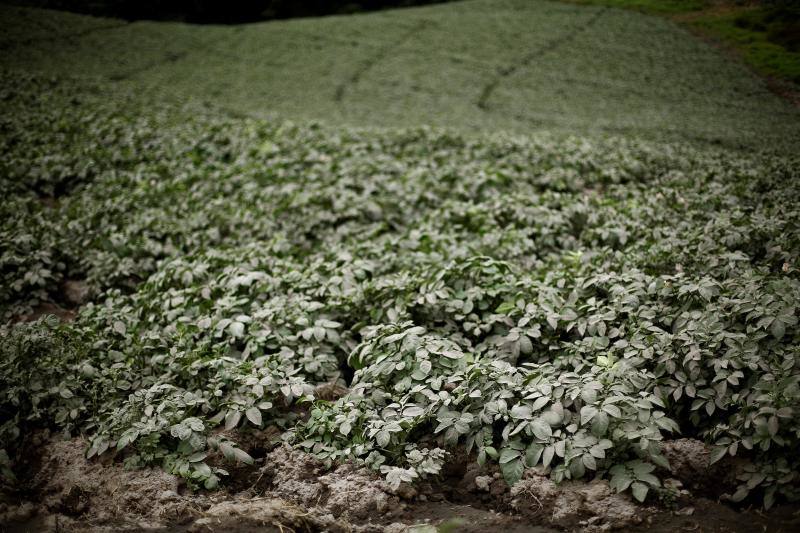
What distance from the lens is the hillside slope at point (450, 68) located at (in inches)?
492

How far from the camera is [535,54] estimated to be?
78.4ft

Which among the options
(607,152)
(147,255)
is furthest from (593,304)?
(607,152)

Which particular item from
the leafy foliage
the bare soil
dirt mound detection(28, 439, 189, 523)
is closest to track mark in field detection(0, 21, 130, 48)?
the leafy foliage

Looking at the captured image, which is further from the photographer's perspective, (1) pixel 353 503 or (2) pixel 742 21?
(2) pixel 742 21

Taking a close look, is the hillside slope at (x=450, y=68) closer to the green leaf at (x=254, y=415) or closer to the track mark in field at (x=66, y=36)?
the track mark in field at (x=66, y=36)

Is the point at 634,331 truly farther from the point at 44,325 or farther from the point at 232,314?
the point at 44,325

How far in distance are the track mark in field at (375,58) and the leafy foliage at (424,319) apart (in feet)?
47.1

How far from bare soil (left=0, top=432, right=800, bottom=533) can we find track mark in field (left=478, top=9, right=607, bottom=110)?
753 inches

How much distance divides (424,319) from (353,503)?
67.8 inches

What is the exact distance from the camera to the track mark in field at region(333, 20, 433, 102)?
21.2 meters

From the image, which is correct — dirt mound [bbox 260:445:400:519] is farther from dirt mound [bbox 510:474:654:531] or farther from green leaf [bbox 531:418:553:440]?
green leaf [bbox 531:418:553:440]

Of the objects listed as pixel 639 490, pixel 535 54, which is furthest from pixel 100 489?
pixel 535 54

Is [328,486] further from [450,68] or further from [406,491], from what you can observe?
[450,68]

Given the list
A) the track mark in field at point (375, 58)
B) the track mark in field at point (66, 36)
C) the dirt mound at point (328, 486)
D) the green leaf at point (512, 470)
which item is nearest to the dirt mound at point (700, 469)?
the green leaf at point (512, 470)
